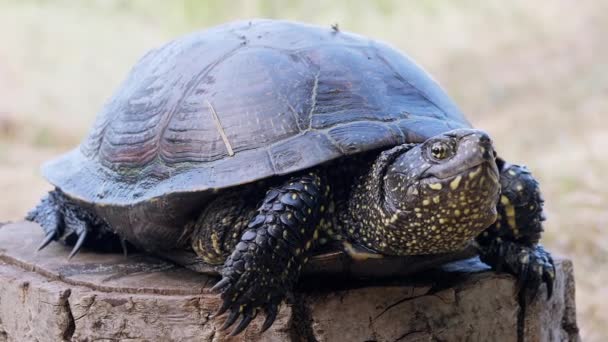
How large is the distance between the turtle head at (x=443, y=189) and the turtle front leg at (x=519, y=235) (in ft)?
0.93

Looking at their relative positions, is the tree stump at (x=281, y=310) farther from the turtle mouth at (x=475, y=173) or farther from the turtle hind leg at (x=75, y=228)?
the turtle mouth at (x=475, y=173)

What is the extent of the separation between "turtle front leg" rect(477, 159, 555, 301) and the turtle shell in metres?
0.23

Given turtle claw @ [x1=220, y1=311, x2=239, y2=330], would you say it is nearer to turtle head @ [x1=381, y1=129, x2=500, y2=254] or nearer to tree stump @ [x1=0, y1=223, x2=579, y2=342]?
tree stump @ [x1=0, y1=223, x2=579, y2=342]

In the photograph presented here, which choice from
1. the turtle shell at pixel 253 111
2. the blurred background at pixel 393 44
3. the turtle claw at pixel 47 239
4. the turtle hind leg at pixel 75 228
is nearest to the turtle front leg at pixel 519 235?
the turtle shell at pixel 253 111

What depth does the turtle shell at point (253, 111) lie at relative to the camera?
1.71 metres

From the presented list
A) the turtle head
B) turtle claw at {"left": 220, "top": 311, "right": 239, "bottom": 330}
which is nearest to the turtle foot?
the turtle head

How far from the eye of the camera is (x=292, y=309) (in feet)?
5.49

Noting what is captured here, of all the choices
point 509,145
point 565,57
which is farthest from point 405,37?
point 509,145

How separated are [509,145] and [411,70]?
608 centimetres

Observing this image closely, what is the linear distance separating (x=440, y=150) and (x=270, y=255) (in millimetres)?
448

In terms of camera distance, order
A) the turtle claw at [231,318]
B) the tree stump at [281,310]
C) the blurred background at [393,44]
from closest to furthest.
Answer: the turtle claw at [231,318] < the tree stump at [281,310] < the blurred background at [393,44]

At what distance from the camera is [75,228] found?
2271mm

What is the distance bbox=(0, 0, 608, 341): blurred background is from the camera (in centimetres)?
870

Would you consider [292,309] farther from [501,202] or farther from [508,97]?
[508,97]
